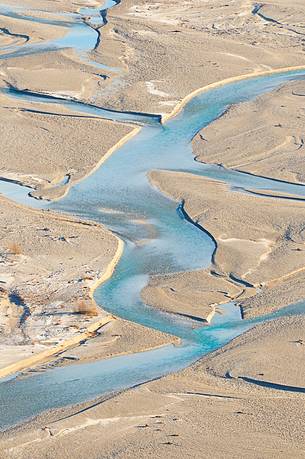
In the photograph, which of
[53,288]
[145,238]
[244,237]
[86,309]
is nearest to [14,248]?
[53,288]

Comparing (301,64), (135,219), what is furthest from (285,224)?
(301,64)

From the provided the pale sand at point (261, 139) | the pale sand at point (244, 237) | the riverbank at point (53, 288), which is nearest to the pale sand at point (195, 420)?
the riverbank at point (53, 288)

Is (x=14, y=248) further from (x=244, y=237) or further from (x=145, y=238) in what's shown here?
(x=244, y=237)

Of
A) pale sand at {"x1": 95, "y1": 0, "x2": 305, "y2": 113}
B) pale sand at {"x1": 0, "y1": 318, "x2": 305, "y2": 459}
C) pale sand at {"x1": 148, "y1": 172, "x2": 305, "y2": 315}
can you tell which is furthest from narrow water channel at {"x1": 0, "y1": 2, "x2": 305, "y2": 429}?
pale sand at {"x1": 95, "y1": 0, "x2": 305, "y2": 113}

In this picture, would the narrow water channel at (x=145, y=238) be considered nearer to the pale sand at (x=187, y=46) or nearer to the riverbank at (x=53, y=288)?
the riverbank at (x=53, y=288)

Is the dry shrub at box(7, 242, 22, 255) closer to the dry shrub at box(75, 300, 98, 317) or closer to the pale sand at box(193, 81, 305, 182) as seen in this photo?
the dry shrub at box(75, 300, 98, 317)

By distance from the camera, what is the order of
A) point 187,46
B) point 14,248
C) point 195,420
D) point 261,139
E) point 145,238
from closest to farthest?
Result: 1. point 195,420
2. point 14,248
3. point 145,238
4. point 261,139
5. point 187,46
